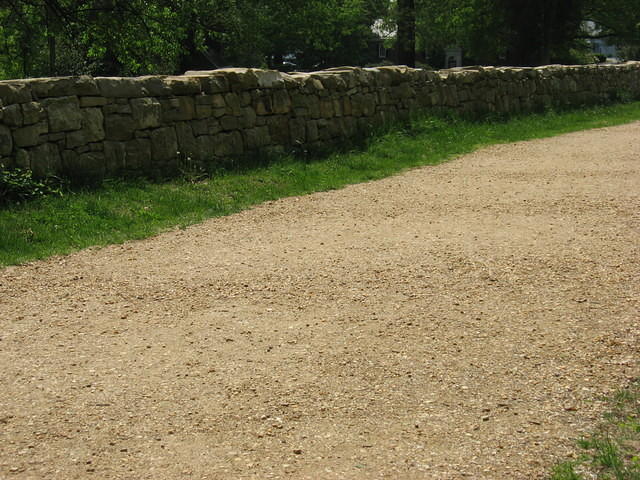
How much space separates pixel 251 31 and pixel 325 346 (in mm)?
21539

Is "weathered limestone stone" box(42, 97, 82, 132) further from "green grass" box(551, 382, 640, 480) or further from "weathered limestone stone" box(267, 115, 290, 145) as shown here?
"green grass" box(551, 382, 640, 480)

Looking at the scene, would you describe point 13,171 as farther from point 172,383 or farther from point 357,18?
point 357,18

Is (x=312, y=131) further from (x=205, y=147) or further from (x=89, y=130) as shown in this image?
(x=89, y=130)

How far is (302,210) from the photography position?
8398 mm

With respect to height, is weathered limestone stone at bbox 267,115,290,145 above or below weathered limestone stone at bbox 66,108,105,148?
below

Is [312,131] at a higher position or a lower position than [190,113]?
lower

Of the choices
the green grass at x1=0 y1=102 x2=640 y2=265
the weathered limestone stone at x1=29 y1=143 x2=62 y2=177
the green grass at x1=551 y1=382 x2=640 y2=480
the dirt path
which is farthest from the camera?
the weathered limestone stone at x1=29 y1=143 x2=62 y2=177

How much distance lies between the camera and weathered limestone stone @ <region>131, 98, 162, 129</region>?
8.96m

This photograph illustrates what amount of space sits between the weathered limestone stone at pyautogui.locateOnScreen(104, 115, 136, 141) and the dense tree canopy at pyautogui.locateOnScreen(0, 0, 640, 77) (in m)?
5.96

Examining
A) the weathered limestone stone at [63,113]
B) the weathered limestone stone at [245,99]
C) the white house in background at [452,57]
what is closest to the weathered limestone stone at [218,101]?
the weathered limestone stone at [245,99]

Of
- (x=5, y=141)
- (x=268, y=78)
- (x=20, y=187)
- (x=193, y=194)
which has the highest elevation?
(x=268, y=78)

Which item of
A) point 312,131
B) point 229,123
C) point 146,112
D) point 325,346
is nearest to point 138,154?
point 146,112

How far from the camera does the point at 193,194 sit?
8672 millimetres

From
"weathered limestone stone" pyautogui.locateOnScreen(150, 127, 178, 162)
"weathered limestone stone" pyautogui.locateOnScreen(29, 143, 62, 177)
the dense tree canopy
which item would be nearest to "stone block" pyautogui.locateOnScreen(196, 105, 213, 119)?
"weathered limestone stone" pyautogui.locateOnScreen(150, 127, 178, 162)
